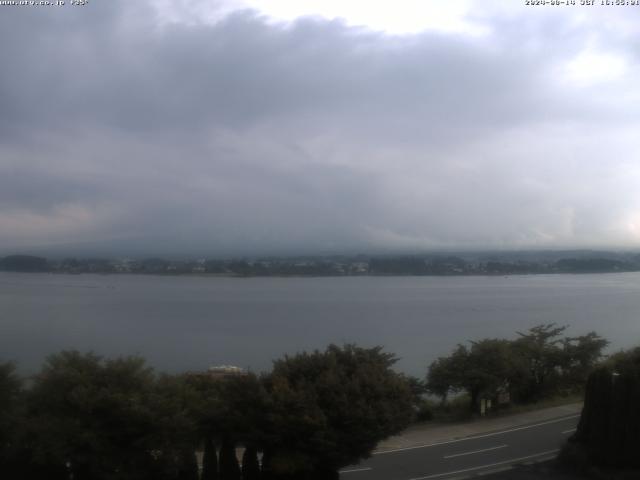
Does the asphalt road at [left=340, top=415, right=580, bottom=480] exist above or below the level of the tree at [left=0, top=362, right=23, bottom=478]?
below

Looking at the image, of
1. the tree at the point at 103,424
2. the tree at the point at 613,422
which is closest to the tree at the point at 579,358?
the tree at the point at 613,422

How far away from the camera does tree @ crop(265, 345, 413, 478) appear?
34.3 feet

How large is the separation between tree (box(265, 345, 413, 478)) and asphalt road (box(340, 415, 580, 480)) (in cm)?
254

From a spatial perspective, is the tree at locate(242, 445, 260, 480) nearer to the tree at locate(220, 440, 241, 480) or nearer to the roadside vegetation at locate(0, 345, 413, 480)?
the roadside vegetation at locate(0, 345, 413, 480)

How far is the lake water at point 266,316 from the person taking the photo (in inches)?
1478


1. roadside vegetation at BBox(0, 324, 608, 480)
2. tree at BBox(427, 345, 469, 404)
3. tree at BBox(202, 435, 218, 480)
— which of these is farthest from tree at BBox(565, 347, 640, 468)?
tree at BBox(427, 345, 469, 404)

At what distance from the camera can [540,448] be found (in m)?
15.3

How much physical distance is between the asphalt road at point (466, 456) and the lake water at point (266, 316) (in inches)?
481

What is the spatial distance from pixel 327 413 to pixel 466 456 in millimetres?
5620

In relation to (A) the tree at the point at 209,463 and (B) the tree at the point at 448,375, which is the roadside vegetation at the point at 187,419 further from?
(B) the tree at the point at 448,375

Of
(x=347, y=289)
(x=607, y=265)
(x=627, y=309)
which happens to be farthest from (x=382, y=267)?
(x=627, y=309)

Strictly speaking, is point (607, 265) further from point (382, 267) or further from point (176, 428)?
point (176, 428)

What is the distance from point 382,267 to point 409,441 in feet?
241

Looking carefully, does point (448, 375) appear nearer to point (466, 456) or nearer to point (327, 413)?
point (466, 456)
